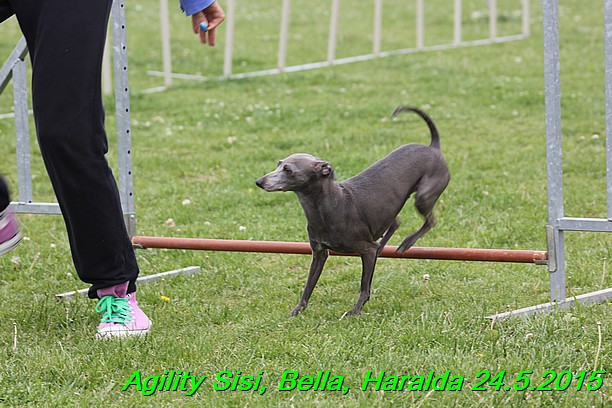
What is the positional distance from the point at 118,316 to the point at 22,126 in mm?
1196

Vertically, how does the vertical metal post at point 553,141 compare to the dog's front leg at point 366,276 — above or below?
above

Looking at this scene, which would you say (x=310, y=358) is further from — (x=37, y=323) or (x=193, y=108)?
(x=193, y=108)

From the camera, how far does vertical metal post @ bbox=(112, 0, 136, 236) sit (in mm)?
3957

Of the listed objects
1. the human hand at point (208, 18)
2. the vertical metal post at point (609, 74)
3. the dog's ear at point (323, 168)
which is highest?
the human hand at point (208, 18)

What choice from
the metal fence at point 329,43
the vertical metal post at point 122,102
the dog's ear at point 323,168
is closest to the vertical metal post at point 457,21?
the metal fence at point 329,43

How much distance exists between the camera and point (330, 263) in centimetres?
455

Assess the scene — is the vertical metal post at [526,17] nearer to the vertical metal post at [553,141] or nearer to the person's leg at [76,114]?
the vertical metal post at [553,141]

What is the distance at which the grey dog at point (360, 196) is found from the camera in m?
3.43

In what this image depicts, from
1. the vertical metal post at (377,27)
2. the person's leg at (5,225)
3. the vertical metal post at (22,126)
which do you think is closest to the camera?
the person's leg at (5,225)

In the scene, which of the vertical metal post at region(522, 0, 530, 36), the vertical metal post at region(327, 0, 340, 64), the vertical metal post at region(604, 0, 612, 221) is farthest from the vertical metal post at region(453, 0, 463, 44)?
the vertical metal post at region(604, 0, 612, 221)

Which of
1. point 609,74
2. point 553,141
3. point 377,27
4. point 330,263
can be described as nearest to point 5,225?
point 330,263

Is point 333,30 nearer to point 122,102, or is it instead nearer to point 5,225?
point 122,102

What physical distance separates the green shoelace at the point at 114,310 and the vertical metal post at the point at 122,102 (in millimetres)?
699

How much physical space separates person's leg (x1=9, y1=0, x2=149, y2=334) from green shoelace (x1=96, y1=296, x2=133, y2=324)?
0.55 feet
